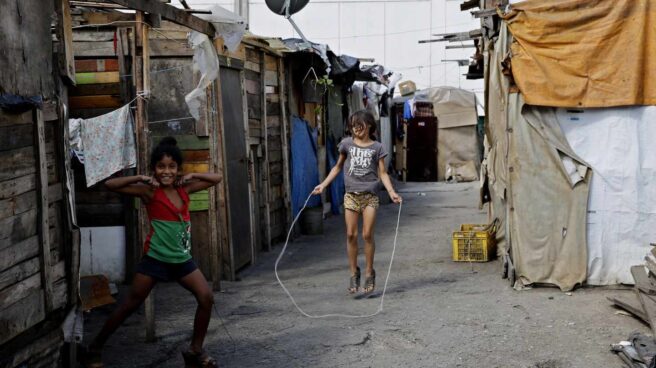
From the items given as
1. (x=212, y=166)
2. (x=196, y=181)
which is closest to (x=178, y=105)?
(x=212, y=166)

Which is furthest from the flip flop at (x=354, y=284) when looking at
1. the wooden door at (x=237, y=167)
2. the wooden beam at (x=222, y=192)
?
the wooden door at (x=237, y=167)

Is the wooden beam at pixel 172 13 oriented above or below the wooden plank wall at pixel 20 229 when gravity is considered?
above

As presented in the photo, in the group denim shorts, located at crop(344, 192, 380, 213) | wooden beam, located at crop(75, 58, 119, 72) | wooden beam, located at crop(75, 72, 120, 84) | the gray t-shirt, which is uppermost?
wooden beam, located at crop(75, 58, 119, 72)

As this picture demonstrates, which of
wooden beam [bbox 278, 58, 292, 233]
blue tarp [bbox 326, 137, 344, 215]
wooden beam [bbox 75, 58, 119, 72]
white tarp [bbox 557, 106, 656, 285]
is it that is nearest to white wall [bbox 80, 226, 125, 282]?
wooden beam [bbox 75, 58, 119, 72]

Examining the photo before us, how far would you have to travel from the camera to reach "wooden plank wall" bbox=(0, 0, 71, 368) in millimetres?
4770

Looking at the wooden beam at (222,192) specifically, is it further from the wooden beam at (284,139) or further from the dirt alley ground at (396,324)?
the wooden beam at (284,139)

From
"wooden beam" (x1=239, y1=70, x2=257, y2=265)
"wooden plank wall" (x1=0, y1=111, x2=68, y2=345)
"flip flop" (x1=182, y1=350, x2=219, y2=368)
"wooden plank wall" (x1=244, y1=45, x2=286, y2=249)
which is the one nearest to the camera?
"wooden plank wall" (x1=0, y1=111, x2=68, y2=345)

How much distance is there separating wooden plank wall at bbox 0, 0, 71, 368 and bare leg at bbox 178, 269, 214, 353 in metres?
0.90

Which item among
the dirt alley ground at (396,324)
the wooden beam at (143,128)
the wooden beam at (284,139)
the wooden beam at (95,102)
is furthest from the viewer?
the wooden beam at (284,139)

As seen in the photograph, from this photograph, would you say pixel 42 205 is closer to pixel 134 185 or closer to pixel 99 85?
pixel 134 185

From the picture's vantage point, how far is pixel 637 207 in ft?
28.5

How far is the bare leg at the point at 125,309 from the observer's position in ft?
18.9

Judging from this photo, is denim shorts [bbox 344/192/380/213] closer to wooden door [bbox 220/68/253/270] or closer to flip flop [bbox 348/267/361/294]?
flip flop [bbox 348/267/361/294]

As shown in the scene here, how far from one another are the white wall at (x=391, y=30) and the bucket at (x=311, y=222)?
1657 centimetres
